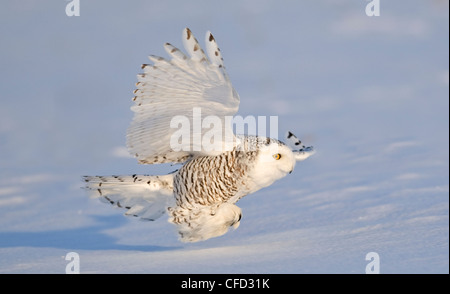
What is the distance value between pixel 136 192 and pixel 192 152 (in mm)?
377

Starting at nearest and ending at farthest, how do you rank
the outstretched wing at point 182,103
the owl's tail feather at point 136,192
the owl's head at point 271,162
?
1. the outstretched wing at point 182,103
2. the owl's head at point 271,162
3. the owl's tail feather at point 136,192

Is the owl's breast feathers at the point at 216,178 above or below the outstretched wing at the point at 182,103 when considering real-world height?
below

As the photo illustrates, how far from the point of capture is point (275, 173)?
3416mm

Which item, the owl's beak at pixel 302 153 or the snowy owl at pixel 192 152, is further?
the owl's beak at pixel 302 153

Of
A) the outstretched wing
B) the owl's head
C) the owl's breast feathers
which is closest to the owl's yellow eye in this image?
the owl's head

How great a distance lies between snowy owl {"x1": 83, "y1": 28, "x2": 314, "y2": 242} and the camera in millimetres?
3072

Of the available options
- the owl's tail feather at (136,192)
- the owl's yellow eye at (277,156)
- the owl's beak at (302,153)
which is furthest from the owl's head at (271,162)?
the owl's tail feather at (136,192)

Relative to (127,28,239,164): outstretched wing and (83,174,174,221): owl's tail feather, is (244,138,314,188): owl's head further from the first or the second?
(83,174,174,221): owl's tail feather

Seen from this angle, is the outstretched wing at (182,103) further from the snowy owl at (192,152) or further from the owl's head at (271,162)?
the owl's head at (271,162)

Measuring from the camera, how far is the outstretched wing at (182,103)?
3010 millimetres

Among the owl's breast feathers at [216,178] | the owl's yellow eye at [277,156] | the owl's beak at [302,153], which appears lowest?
the owl's breast feathers at [216,178]

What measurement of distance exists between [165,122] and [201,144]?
0.70 feet

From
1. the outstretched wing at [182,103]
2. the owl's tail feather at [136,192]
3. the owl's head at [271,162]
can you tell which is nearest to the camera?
the outstretched wing at [182,103]

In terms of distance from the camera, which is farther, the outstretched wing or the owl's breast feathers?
the owl's breast feathers
